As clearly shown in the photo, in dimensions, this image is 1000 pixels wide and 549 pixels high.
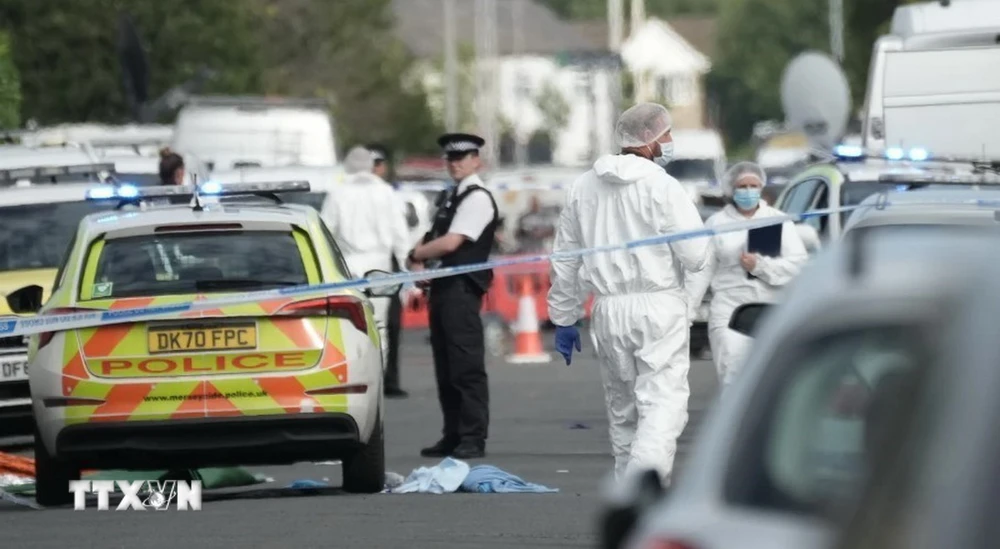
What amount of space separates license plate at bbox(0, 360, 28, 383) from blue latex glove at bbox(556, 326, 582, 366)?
459 cm

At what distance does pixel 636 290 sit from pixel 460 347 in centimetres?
424

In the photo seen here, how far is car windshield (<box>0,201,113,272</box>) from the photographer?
15.9m

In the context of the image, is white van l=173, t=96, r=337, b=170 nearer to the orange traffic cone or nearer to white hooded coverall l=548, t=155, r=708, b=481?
the orange traffic cone

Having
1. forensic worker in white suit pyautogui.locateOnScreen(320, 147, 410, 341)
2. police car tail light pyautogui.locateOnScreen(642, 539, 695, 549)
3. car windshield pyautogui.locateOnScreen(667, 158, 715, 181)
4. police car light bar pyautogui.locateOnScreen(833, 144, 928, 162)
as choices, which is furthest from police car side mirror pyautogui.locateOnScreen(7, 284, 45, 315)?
car windshield pyautogui.locateOnScreen(667, 158, 715, 181)

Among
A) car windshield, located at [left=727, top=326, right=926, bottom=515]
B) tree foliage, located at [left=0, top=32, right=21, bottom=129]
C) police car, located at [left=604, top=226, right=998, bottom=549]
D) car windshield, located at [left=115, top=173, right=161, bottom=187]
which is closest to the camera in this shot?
police car, located at [left=604, top=226, right=998, bottom=549]

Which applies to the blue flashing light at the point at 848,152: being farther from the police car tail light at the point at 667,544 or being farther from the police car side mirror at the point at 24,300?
the police car tail light at the point at 667,544

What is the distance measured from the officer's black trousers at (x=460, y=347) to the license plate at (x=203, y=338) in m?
3.18

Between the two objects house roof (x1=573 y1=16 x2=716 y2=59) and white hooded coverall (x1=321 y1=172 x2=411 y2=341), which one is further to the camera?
house roof (x1=573 y1=16 x2=716 y2=59)

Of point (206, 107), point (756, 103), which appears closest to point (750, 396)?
point (206, 107)

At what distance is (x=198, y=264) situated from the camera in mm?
11281

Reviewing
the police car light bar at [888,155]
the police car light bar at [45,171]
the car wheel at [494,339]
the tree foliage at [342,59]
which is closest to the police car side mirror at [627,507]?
the police car light bar at [888,155]

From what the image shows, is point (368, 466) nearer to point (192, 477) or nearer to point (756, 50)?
point (192, 477)

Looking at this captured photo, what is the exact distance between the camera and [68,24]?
148 feet

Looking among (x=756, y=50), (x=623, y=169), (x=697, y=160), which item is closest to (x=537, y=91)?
(x=756, y=50)
